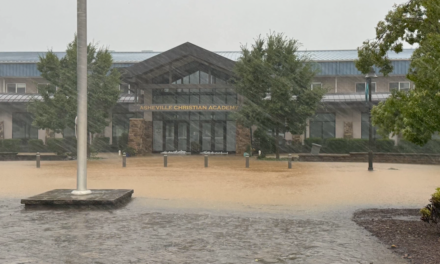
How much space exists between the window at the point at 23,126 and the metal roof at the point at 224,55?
6.23 meters

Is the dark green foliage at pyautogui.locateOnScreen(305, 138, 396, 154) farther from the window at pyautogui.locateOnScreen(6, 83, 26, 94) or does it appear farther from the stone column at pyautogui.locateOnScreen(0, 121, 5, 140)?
the window at pyautogui.locateOnScreen(6, 83, 26, 94)

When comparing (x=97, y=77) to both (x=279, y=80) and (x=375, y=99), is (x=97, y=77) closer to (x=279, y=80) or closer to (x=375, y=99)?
(x=279, y=80)

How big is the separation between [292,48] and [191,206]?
22.1m

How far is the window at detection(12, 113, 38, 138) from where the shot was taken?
43.6 metres

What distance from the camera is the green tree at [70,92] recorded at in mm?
32750

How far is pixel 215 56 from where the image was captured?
34562 millimetres

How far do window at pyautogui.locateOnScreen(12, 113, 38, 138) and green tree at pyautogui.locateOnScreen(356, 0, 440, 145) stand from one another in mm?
37545

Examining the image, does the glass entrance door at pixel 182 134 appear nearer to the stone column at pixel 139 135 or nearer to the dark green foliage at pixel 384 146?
the stone column at pixel 139 135

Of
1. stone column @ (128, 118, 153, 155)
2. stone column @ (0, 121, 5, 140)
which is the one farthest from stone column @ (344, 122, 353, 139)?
stone column @ (0, 121, 5, 140)

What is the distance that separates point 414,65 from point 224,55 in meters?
40.8

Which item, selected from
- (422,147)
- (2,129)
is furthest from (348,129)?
(2,129)

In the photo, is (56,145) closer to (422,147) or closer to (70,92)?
(70,92)

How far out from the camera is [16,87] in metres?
46.8

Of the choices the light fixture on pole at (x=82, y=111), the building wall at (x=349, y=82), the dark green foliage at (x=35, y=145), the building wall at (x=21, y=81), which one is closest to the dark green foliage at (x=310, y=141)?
the building wall at (x=349, y=82)
